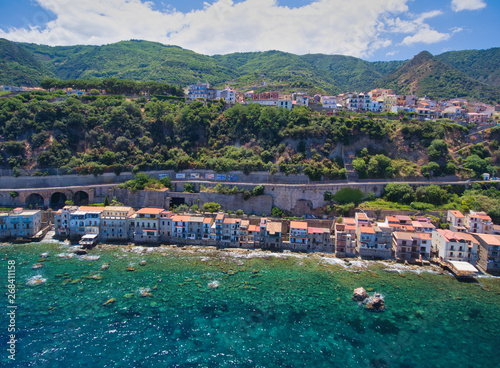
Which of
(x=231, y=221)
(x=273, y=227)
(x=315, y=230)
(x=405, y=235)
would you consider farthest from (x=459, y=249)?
(x=231, y=221)

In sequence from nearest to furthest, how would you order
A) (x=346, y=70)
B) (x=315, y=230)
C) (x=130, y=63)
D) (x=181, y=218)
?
(x=315, y=230) < (x=181, y=218) < (x=130, y=63) < (x=346, y=70)

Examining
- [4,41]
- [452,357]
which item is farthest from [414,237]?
[4,41]

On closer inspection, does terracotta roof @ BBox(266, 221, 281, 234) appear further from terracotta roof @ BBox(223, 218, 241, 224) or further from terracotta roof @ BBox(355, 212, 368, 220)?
terracotta roof @ BBox(355, 212, 368, 220)

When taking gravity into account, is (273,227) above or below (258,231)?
above

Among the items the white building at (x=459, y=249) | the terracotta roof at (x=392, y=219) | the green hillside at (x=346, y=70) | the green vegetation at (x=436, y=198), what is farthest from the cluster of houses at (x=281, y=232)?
the green hillside at (x=346, y=70)

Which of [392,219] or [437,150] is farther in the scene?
[437,150]

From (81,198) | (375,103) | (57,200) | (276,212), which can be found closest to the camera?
(276,212)

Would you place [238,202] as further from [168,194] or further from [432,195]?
[432,195]

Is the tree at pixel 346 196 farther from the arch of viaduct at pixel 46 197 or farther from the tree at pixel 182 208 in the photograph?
the arch of viaduct at pixel 46 197
